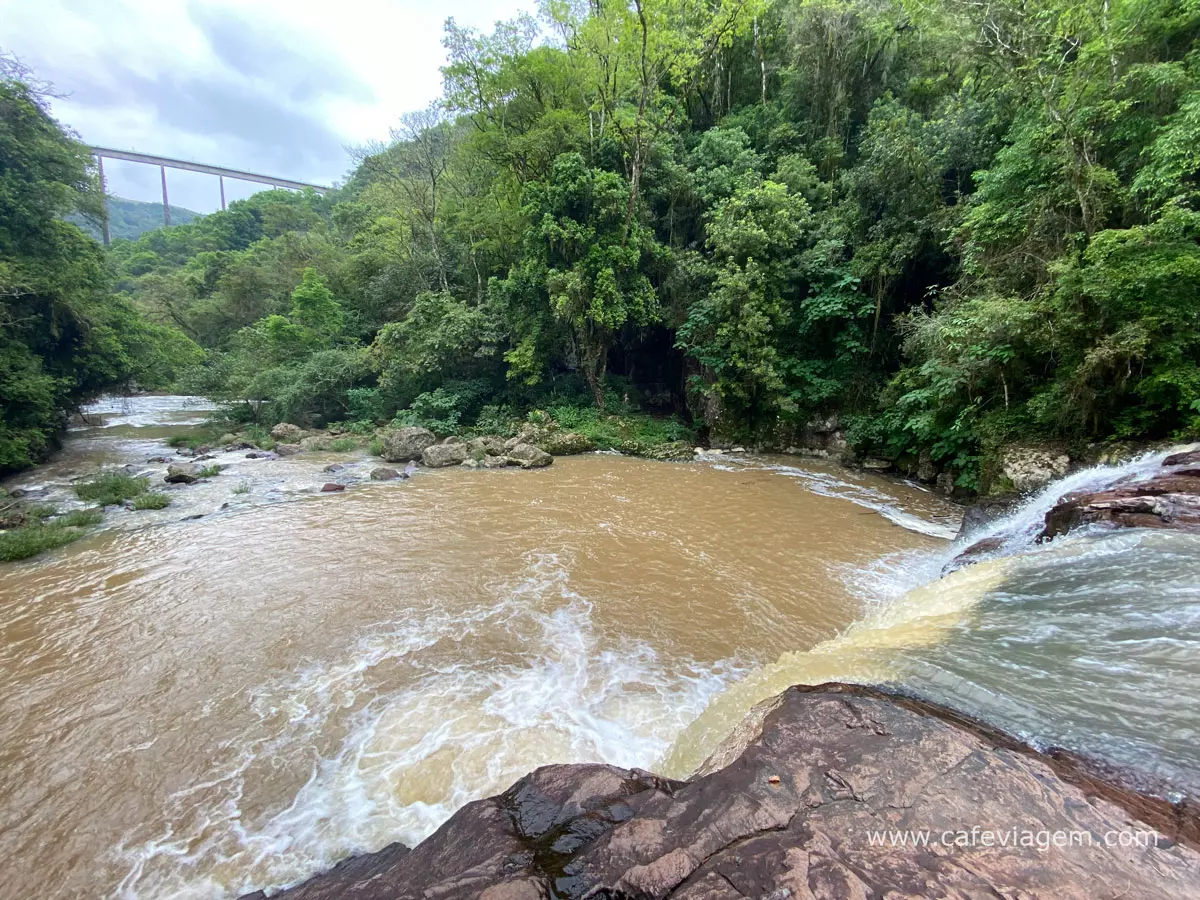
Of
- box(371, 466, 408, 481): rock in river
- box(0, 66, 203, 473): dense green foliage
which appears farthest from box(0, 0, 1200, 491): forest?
box(371, 466, 408, 481): rock in river

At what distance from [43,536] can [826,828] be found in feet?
36.2

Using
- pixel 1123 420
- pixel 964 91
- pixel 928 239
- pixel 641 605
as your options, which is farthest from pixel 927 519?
pixel 964 91

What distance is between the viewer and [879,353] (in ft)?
43.2

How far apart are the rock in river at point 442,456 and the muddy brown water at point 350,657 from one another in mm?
3856

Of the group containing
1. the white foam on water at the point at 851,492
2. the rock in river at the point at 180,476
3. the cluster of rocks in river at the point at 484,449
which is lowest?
the rock in river at the point at 180,476

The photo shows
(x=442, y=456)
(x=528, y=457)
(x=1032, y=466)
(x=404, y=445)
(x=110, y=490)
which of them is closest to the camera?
(x=1032, y=466)

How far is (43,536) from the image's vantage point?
7.46 meters

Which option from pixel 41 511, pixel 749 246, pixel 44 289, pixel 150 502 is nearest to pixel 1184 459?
pixel 749 246

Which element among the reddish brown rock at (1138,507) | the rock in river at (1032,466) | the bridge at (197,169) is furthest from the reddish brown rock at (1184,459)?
the bridge at (197,169)

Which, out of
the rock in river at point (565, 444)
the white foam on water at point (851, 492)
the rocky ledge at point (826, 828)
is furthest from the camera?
the rock in river at point (565, 444)

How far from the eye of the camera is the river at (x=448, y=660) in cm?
292

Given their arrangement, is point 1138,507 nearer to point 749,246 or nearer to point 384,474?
point 749,246

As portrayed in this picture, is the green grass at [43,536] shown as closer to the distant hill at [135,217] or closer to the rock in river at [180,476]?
the rock in river at [180,476]

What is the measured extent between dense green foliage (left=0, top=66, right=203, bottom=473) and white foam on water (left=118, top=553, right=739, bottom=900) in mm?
12764
